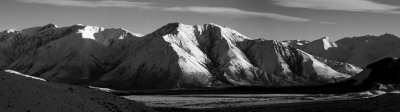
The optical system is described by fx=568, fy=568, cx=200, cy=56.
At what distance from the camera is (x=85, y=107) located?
2660 inches

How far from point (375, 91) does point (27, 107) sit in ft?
457

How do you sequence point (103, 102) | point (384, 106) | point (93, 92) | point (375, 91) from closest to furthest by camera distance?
point (103, 102), point (93, 92), point (384, 106), point (375, 91)

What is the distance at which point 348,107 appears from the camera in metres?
95.6

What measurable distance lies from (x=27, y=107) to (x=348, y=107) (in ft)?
185

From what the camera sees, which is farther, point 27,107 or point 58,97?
point 58,97

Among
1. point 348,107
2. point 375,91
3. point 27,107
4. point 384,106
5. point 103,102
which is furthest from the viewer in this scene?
point 375,91

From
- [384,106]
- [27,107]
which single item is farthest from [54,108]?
[384,106]

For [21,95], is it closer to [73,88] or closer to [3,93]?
[3,93]

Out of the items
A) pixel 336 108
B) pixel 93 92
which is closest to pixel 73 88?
pixel 93 92

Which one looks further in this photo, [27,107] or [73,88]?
[73,88]

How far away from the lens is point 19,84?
2601 inches

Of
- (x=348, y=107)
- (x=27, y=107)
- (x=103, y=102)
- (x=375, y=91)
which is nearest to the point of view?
(x=27, y=107)

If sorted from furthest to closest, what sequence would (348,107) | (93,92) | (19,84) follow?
(348,107), (93,92), (19,84)

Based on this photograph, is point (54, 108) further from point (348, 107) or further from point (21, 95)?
point (348, 107)
